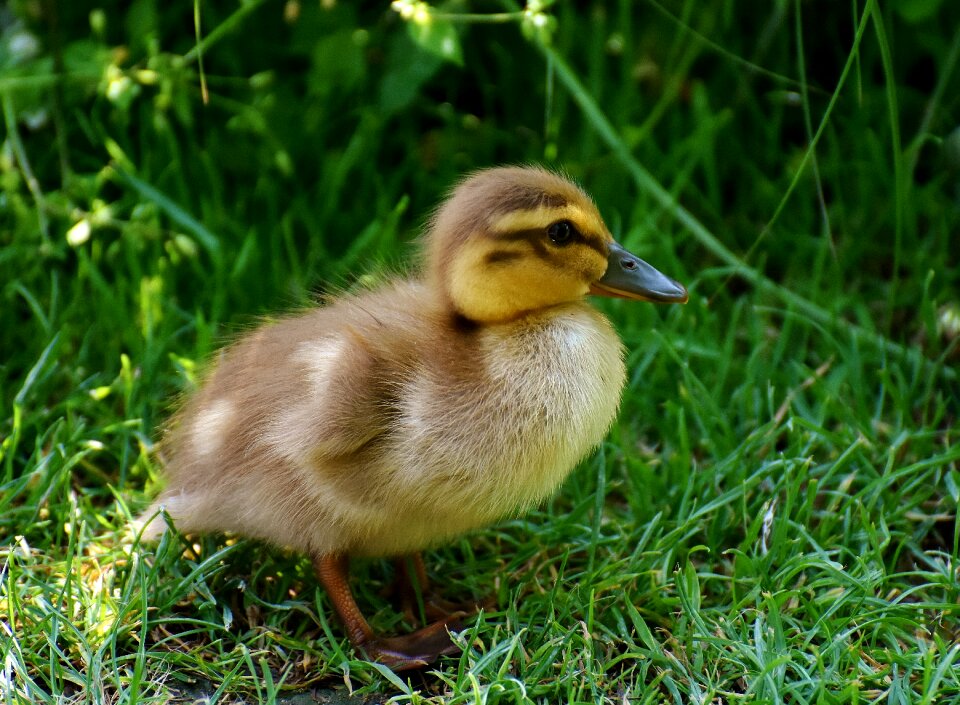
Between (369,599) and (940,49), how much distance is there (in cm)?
247

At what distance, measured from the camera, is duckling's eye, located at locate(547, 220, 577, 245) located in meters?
2.54

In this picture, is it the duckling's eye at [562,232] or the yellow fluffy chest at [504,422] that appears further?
the duckling's eye at [562,232]

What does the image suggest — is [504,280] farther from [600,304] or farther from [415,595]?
[600,304]

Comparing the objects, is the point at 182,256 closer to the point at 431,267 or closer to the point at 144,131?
the point at 144,131

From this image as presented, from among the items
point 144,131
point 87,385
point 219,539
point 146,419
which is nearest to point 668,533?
point 219,539

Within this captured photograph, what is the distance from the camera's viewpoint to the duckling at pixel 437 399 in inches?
95.2

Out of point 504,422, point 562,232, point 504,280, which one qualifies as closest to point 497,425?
point 504,422

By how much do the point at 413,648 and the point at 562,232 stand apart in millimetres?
892

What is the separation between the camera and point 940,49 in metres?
3.90

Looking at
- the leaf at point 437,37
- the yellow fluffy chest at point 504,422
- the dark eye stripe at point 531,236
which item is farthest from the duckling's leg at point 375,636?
the leaf at point 437,37

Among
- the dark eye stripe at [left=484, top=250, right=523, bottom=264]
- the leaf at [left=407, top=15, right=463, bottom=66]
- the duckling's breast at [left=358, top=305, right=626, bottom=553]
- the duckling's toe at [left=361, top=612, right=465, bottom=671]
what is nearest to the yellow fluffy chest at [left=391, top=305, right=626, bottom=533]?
the duckling's breast at [left=358, top=305, right=626, bottom=553]

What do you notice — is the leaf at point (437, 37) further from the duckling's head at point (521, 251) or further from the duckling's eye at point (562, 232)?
the duckling's eye at point (562, 232)

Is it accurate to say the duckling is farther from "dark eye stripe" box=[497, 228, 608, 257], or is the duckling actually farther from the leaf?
the leaf

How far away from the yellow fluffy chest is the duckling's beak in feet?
0.51
